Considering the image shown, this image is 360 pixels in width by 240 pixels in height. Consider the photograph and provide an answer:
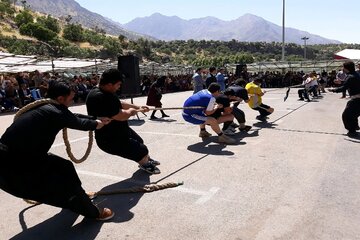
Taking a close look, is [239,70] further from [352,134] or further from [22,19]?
[22,19]

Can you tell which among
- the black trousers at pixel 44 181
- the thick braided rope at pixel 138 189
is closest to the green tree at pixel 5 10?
the thick braided rope at pixel 138 189

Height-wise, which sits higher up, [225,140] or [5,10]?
[5,10]

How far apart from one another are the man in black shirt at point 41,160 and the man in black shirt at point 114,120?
1103 mm

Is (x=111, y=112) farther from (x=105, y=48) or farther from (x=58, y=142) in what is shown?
(x=105, y=48)

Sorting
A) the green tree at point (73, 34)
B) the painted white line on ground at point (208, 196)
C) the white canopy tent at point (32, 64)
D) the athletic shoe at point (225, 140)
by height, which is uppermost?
the green tree at point (73, 34)

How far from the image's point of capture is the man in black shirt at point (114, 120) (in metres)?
4.98

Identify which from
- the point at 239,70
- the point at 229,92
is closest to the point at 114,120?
the point at 229,92

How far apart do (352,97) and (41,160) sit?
24.7 feet

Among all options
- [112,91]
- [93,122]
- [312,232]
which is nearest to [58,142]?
[112,91]

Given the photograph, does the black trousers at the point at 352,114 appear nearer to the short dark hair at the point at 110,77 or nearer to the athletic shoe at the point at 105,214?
the short dark hair at the point at 110,77

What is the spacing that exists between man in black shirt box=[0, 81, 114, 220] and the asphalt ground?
0.41 m

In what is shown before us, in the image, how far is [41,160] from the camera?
3.67 metres

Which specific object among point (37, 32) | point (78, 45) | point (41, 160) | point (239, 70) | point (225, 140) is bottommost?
point (239, 70)

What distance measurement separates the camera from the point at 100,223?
3.99 m
